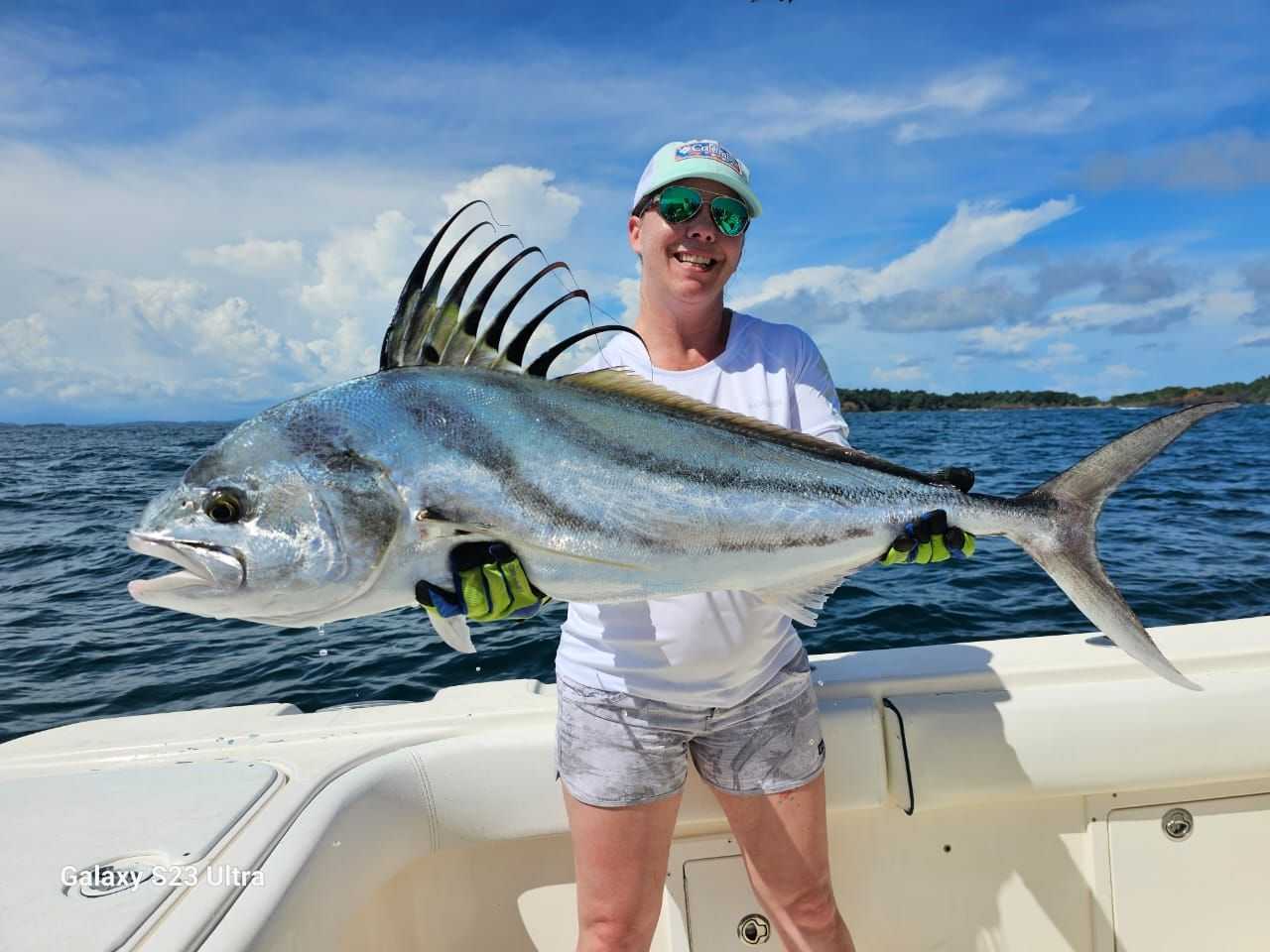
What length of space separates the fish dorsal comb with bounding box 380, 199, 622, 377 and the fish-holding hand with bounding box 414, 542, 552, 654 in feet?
1.60

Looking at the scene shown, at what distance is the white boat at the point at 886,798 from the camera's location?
268cm

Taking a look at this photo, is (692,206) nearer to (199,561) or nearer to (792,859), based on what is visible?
(199,561)

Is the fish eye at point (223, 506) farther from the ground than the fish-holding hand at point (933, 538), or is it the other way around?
the fish eye at point (223, 506)

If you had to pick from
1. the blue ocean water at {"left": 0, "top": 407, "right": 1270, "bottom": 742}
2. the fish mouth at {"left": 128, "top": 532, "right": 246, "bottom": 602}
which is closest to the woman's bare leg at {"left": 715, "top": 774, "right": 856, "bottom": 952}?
the fish mouth at {"left": 128, "top": 532, "right": 246, "bottom": 602}

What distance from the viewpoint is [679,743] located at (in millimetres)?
2383

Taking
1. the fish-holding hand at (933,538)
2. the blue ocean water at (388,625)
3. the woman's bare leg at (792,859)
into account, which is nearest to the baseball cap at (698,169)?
the fish-holding hand at (933,538)

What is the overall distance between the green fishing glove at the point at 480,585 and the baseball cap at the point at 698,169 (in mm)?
1230

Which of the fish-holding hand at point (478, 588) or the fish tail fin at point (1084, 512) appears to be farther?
the fish tail fin at point (1084, 512)

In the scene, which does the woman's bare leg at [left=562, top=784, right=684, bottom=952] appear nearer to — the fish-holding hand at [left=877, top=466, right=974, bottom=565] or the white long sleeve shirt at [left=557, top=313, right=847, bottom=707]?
the white long sleeve shirt at [left=557, top=313, right=847, bottom=707]

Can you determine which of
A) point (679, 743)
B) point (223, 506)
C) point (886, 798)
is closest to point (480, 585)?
point (223, 506)

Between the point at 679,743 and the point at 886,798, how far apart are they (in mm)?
1021

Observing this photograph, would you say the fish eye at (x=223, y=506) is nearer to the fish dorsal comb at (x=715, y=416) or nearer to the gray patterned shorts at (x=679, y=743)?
the fish dorsal comb at (x=715, y=416)

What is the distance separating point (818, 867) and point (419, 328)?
6.35 feet

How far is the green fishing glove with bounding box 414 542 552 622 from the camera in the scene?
6.25ft
